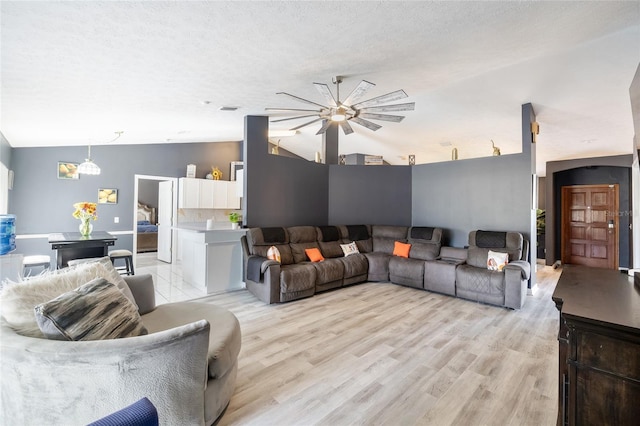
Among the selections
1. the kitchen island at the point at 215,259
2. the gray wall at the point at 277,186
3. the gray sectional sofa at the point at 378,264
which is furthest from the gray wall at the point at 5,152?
the gray sectional sofa at the point at 378,264

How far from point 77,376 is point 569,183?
30.3ft

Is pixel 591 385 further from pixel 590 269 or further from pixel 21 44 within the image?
pixel 21 44

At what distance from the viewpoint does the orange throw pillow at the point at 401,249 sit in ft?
16.7

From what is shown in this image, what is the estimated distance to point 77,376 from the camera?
121 centimetres

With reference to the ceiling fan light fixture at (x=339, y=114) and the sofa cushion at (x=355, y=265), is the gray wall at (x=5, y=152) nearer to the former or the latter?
the ceiling fan light fixture at (x=339, y=114)

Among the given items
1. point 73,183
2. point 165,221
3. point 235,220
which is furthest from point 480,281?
point 73,183

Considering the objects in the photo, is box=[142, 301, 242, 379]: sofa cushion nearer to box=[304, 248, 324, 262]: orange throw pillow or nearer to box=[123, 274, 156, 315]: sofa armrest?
box=[123, 274, 156, 315]: sofa armrest

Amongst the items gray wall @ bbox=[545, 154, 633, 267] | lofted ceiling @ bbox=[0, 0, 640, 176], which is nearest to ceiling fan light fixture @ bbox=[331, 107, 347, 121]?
lofted ceiling @ bbox=[0, 0, 640, 176]

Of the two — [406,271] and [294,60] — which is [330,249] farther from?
[294,60]

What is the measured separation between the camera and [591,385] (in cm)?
110

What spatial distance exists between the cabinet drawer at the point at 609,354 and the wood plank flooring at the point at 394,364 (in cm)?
93

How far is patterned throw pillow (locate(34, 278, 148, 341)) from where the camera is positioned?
50.3 inches

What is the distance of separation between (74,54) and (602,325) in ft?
12.3

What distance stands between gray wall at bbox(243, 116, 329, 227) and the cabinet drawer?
14.1ft
